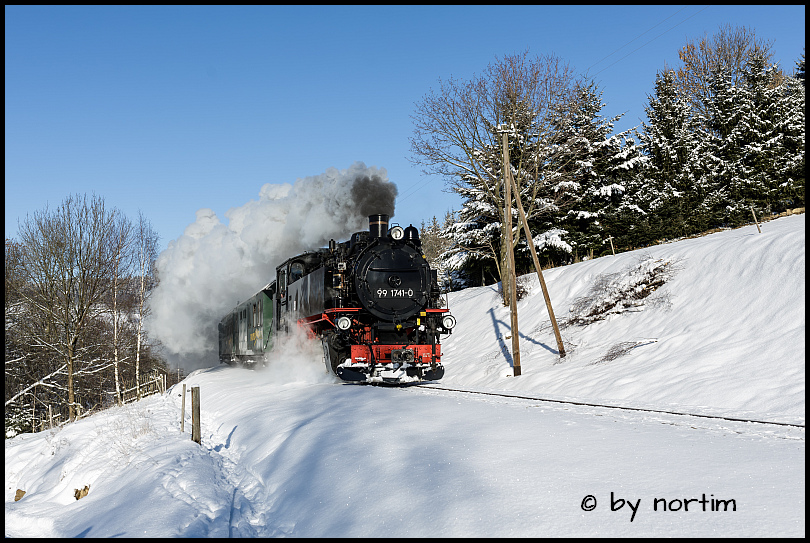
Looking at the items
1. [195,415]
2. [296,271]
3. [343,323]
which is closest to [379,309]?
[343,323]

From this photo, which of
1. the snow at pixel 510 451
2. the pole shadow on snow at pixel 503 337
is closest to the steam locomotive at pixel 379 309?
the snow at pixel 510 451

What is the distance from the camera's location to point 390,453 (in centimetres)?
632

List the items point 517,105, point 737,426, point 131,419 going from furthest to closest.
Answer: point 517,105, point 131,419, point 737,426

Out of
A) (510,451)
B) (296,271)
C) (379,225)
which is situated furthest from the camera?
(296,271)

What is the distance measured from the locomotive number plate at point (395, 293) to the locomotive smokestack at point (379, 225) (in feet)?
5.59

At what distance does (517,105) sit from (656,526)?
70.6 feet

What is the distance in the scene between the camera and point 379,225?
15.1 m

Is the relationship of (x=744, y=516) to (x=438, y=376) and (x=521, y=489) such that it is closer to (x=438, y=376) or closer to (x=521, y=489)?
(x=521, y=489)

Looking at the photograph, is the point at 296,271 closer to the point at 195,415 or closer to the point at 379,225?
the point at 379,225

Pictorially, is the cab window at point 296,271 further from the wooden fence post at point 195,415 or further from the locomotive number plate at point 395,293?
the wooden fence post at point 195,415

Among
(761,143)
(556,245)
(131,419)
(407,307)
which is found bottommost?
(131,419)

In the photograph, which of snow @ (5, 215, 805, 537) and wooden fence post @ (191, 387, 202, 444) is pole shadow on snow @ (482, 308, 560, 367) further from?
wooden fence post @ (191, 387, 202, 444)

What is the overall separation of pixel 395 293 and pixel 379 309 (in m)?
0.54

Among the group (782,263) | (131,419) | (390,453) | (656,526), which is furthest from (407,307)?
(656,526)
